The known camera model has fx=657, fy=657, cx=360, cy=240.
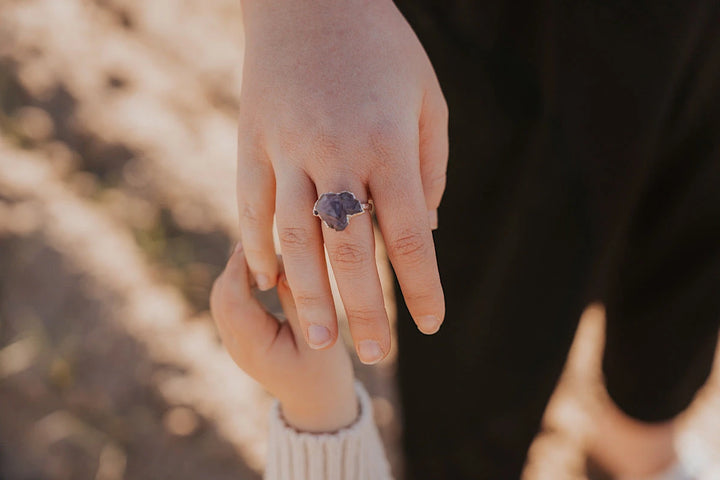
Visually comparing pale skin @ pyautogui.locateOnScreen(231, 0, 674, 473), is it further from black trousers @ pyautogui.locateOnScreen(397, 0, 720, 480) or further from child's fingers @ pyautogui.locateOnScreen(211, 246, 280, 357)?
black trousers @ pyautogui.locateOnScreen(397, 0, 720, 480)

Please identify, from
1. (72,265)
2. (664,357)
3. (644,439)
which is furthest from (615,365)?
(72,265)

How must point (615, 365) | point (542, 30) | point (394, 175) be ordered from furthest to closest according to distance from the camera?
point (615, 365) < point (542, 30) < point (394, 175)

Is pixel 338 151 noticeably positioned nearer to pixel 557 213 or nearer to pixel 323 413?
pixel 323 413

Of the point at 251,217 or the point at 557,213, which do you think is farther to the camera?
the point at 557,213

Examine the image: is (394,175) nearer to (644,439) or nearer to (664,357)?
(664,357)

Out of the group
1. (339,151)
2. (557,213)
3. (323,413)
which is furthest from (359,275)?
(557,213)

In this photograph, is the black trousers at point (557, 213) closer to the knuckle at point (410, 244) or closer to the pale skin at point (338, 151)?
the pale skin at point (338, 151)
